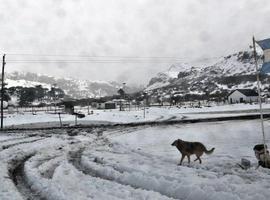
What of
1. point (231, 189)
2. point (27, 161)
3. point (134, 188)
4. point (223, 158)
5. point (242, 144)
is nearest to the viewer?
point (231, 189)

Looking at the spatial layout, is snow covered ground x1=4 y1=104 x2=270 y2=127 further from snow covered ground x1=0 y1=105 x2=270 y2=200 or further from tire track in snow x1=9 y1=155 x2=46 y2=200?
tire track in snow x1=9 y1=155 x2=46 y2=200

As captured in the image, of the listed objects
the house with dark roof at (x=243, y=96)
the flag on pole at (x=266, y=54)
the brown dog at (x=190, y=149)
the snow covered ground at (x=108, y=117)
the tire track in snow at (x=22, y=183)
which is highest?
the house with dark roof at (x=243, y=96)

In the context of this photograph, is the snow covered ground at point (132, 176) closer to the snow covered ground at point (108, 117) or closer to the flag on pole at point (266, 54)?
the flag on pole at point (266, 54)

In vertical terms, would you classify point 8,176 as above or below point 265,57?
below

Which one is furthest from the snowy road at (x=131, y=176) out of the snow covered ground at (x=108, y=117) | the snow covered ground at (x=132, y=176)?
the snow covered ground at (x=108, y=117)

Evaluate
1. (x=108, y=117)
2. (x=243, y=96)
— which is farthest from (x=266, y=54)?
(x=243, y=96)

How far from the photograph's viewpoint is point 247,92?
463 feet

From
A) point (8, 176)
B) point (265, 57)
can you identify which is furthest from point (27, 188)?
point (265, 57)

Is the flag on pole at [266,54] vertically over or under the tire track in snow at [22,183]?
over

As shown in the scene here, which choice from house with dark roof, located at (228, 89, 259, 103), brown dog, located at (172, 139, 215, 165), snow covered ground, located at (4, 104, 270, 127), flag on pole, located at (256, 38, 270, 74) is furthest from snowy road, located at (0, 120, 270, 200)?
house with dark roof, located at (228, 89, 259, 103)

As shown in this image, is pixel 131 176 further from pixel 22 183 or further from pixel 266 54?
pixel 266 54

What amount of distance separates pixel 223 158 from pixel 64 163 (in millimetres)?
6574

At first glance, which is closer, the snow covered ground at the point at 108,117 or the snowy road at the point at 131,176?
the snowy road at the point at 131,176

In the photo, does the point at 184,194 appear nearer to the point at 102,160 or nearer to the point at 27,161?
the point at 102,160
